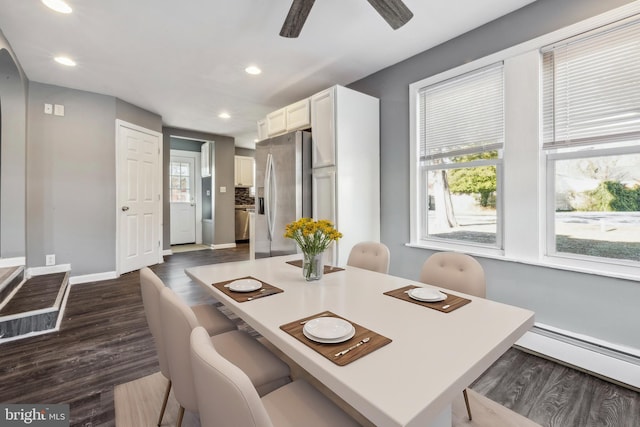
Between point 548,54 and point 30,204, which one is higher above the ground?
point 548,54

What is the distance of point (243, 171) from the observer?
25.3 ft

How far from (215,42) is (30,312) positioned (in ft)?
9.22

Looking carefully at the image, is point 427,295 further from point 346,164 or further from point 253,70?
point 253,70

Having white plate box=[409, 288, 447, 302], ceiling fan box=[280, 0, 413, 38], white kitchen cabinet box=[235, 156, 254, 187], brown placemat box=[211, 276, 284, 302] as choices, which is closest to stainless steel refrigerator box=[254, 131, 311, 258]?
ceiling fan box=[280, 0, 413, 38]

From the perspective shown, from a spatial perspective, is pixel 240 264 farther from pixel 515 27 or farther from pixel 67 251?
pixel 67 251

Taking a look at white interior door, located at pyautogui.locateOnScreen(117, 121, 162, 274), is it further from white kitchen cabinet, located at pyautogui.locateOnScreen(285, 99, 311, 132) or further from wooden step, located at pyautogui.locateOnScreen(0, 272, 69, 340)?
white kitchen cabinet, located at pyautogui.locateOnScreen(285, 99, 311, 132)

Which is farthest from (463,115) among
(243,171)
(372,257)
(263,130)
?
(243,171)

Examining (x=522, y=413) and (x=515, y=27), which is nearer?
(x=522, y=413)

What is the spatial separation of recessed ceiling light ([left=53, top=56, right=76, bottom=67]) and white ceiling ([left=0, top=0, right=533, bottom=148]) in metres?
0.06

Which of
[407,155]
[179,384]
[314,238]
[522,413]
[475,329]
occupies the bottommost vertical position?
[522,413]

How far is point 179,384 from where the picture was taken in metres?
1.07

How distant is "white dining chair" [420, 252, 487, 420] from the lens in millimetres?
1565

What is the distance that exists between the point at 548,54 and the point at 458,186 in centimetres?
117

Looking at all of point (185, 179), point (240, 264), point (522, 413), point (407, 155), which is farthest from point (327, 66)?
point (185, 179)
